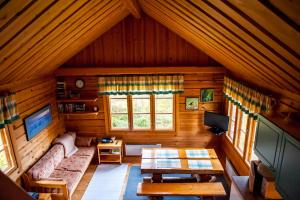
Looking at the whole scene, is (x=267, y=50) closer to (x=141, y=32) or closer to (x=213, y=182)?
(x=213, y=182)

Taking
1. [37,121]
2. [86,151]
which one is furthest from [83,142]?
[37,121]

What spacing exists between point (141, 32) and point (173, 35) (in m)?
0.74

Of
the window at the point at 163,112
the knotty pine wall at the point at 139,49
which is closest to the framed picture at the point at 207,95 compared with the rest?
the knotty pine wall at the point at 139,49

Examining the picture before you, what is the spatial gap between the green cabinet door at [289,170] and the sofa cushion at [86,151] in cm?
407

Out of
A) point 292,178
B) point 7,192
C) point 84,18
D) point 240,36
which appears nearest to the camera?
point 7,192

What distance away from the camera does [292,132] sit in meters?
2.17

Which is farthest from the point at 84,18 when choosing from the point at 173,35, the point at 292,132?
the point at 292,132

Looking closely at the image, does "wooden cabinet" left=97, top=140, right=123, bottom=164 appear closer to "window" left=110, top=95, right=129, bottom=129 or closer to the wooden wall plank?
"window" left=110, top=95, right=129, bottom=129

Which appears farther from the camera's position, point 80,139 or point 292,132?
point 80,139

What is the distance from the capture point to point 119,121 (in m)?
5.90

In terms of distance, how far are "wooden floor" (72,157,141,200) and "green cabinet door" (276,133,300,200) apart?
3663 millimetres

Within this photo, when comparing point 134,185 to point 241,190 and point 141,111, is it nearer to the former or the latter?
point 141,111

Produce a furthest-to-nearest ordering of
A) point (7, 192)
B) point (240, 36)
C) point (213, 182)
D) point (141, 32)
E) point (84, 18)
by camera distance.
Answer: point (141, 32)
point (213, 182)
point (84, 18)
point (240, 36)
point (7, 192)

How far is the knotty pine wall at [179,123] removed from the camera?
218 inches
